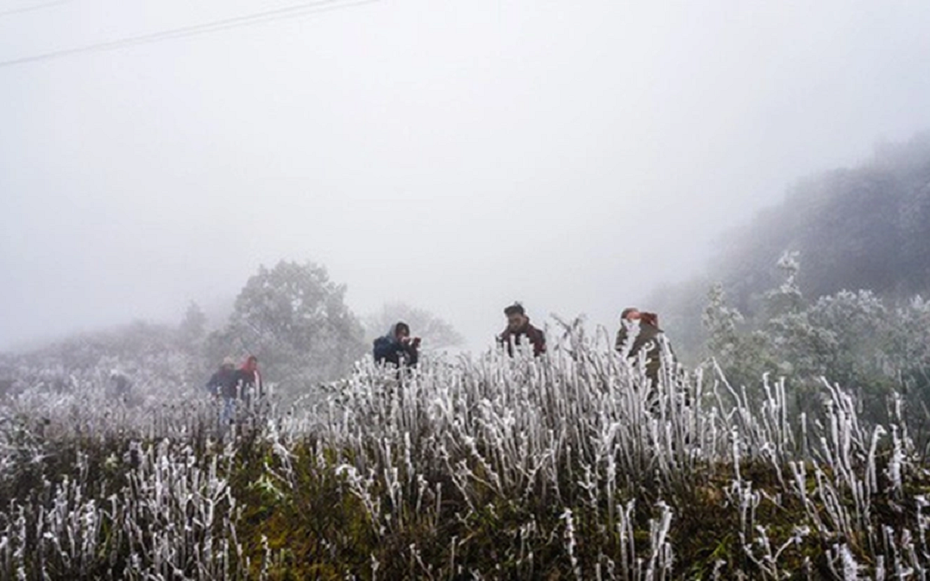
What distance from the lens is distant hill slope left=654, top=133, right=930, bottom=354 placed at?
1276 inches

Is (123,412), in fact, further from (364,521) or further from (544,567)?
(544,567)

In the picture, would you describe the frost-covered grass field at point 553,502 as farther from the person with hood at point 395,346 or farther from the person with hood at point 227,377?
the person with hood at point 227,377

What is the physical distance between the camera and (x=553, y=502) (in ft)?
7.72

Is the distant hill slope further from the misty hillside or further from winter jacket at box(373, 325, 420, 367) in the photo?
winter jacket at box(373, 325, 420, 367)

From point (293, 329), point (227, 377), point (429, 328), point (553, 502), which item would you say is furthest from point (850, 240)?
point (553, 502)

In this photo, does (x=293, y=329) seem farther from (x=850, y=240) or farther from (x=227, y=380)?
(x=850, y=240)

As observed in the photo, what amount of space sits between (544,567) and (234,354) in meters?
25.1

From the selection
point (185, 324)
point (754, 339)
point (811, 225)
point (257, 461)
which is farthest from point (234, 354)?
point (811, 225)

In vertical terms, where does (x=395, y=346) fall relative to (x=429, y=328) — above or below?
below

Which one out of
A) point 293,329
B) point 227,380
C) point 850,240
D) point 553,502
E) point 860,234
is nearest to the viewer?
point 553,502

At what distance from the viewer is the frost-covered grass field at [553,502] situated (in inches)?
71.3

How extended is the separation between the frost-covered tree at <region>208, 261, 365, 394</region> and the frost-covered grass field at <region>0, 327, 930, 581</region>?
2269 cm

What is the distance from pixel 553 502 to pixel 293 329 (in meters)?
25.7

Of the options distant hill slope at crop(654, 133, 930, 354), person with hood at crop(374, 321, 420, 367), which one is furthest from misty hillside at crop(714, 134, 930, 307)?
person with hood at crop(374, 321, 420, 367)
